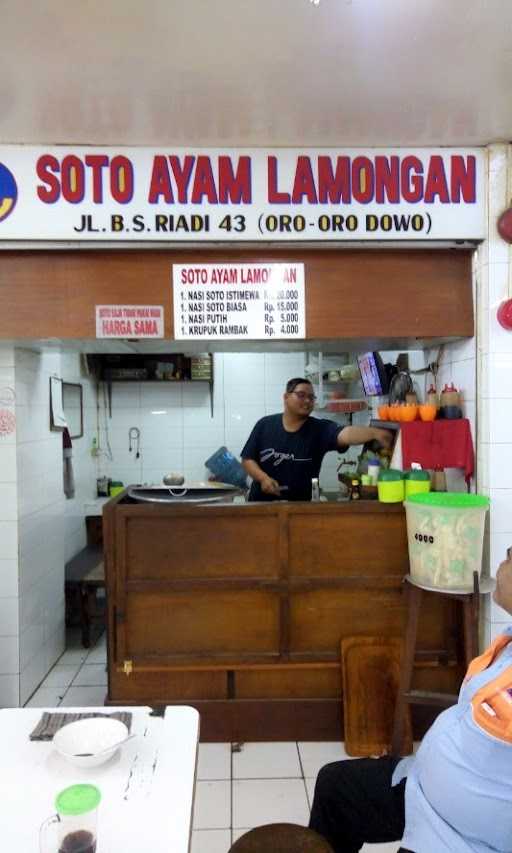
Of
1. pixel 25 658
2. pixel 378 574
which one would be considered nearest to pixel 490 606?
pixel 378 574

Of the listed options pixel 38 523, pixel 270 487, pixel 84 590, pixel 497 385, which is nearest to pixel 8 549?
pixel 38 523

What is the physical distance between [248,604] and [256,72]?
2270 mm

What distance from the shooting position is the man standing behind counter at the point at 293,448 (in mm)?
Answer: 3363

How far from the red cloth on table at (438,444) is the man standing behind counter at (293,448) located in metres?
0.57

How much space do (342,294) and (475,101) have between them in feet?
3.01

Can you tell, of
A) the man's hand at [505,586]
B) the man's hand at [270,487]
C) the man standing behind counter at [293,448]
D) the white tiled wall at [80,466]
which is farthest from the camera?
the white tiled wall at [80,466]

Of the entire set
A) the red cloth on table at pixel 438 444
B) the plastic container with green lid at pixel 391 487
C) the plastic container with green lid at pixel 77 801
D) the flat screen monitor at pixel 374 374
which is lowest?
the plastic container with green lid at pixel 77 801

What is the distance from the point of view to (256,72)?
194 centimetres

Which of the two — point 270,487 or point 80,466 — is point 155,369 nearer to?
point 80,466

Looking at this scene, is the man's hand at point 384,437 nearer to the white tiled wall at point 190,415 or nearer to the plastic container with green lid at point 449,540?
the plastic container with green lid at point 449,540

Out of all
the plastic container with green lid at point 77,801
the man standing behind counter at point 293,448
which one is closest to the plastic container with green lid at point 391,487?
the man standing behind counter at point 293,448

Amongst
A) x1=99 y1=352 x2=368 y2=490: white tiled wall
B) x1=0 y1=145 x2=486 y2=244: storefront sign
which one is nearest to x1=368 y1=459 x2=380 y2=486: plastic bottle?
x1=0 y1=145 x2=486 y2=244: storefront sign

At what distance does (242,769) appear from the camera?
2510 millimetres

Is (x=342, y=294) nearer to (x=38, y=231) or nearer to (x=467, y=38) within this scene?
(x=467, y=38)
